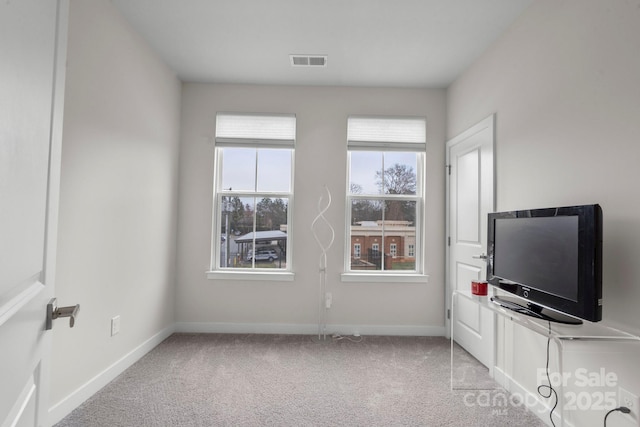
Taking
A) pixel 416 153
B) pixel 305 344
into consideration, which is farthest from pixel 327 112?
pixel 305 344

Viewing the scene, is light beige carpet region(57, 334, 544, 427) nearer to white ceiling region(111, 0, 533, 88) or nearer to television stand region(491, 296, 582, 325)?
A: television stand region(491, 296, 582, 325)

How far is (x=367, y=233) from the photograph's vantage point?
3387mm

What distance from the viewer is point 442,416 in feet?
6.30

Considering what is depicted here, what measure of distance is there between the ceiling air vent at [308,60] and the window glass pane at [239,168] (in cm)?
101

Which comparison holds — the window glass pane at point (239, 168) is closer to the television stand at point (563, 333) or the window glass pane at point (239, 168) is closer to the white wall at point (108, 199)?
the white wall at point (108, 199)

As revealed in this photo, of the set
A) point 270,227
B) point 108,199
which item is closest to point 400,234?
point 270,227

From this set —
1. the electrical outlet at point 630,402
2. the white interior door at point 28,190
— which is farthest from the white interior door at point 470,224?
the white interior door at point 28,190

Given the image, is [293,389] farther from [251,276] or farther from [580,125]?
[580,125]

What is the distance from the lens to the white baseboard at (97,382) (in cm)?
181

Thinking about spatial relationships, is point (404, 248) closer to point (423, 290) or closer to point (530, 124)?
point (423, 290)

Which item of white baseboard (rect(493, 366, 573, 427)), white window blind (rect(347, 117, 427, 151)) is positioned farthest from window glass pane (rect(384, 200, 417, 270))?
white baseboard (rect(493, 366, 573, 427))

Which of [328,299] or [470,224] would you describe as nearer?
[470,224]

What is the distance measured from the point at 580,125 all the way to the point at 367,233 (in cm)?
204

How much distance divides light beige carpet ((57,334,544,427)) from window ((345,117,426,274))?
0.88 m
